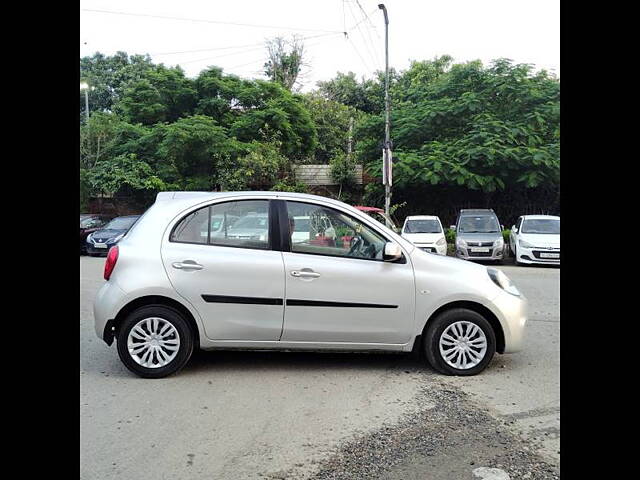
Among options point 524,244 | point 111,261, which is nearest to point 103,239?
point 524,244

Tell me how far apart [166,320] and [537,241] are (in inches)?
501

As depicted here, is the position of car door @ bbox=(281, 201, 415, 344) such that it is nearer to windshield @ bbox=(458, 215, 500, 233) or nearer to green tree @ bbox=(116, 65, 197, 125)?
windshield @ bbox=(458, 215, 500, 233)

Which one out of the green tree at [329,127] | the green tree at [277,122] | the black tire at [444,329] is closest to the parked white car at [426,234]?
the green tree at [277,122]

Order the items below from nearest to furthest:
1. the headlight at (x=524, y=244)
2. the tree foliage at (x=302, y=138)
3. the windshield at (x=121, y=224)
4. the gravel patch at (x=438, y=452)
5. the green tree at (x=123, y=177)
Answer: the gravel patch at (x=438, y=452), the headlight at (x=524, y=244), the windshield at (x=121, y=224), the tree foliage at (x=302, y=138), the green tree at (x=123, y=177)

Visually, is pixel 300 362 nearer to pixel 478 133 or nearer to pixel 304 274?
pixel 304 274

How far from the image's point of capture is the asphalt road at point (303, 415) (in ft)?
12.2

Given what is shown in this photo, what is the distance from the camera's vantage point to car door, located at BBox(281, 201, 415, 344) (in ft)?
17.9

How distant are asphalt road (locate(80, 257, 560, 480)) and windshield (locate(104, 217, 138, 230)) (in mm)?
13945

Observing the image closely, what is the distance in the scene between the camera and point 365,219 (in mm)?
5730

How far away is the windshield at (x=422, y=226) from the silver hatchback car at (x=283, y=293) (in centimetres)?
1238

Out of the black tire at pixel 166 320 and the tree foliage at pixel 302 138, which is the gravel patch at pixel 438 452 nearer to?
the black tire at pixel 166 320

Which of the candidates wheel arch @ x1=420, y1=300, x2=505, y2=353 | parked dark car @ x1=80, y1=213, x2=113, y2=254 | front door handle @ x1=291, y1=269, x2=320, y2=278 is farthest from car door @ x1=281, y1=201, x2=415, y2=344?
parked dark car @ x1=80, y1=213, x2=113, y2=254
